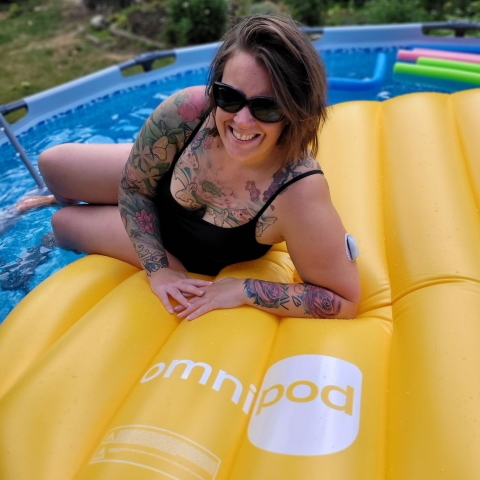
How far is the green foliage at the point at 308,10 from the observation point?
575cm

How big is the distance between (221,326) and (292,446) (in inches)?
14.9

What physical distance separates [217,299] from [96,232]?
0.62m

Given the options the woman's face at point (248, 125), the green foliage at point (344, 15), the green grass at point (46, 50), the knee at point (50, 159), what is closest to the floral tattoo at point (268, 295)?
the woman's face at point (248, 125)

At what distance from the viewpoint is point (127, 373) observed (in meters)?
1.28

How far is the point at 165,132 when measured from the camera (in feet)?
4.87

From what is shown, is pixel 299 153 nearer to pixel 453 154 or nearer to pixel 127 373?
pixel 127 373

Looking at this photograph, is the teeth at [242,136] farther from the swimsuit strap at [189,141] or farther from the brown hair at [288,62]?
the swimsuit strap at [189,141]

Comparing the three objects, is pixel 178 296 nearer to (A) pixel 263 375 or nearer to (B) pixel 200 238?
(B) pixel 200 238

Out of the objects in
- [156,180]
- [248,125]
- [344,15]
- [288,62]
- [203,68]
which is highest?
[288,62]

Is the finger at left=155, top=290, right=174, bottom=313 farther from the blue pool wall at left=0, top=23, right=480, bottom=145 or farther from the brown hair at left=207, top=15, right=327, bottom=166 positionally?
the blue pool wall at left=0, top=23, right=480, bottom=145

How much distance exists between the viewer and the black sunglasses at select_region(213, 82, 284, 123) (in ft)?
3.86

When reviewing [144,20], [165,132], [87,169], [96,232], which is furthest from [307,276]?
[144,20]

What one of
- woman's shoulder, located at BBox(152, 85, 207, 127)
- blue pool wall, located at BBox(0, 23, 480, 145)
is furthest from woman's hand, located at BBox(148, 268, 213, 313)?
blue pool wall, located at BBox(0, 23, 480, 145)

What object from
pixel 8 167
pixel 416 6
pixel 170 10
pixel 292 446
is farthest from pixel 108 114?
pixel 416 6
